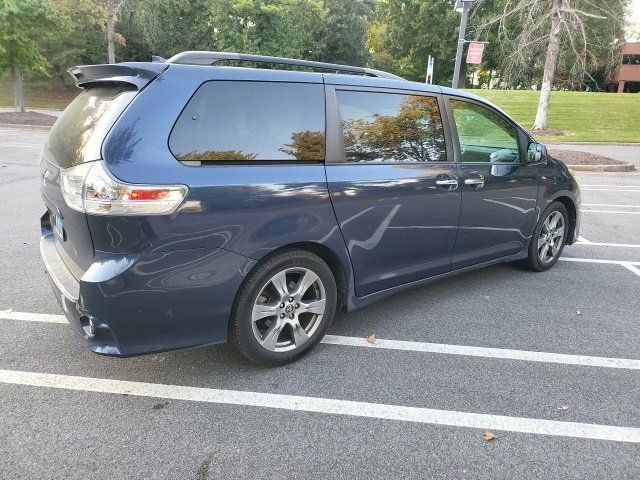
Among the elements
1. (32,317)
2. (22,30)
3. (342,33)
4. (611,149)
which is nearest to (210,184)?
(32,317)

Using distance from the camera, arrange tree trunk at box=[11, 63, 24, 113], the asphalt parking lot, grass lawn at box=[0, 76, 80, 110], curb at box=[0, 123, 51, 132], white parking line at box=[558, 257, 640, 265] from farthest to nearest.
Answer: grass lawn at box=[0, 76, 80, 110]
tree trunk at box=[11, 63, 24, 113]
curb at box=[0, 123, 51, 132]
white parking line at box=[558, 257, 640, 265]
the asphalt parking lot

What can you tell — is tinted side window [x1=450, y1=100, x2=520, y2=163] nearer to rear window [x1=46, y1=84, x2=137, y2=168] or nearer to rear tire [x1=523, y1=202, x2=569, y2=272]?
rear tire [x1=523, y1=202, x2=569, y2=272]

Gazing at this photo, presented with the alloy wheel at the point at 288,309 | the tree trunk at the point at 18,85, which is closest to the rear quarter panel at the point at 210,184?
the alloy wheel at the point at 288,309

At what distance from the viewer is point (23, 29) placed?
18.8 m

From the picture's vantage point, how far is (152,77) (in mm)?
2559

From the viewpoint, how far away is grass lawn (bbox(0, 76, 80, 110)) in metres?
31.4

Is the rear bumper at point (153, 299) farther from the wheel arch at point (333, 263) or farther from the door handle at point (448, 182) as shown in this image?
the door handle at point (448, 182)

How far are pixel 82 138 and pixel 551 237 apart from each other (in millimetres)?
4335

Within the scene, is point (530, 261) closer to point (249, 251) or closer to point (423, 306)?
point (423, 306)

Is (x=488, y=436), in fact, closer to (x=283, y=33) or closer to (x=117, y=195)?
(x=117, y=195)

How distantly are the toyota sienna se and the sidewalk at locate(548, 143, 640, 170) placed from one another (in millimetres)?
14057

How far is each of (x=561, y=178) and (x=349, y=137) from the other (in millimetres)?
2711

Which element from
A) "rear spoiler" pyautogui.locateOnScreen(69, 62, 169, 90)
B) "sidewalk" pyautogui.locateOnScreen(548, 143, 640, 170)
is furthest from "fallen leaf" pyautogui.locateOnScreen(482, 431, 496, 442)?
"sidewalk" pyautogui.locateOnScreen(548, 143, 640, 170)

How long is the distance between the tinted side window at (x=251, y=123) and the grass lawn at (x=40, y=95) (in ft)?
107
